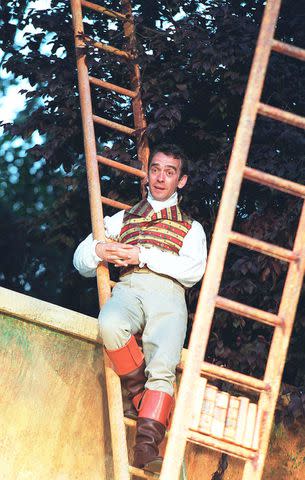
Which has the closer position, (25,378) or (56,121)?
(25,378)

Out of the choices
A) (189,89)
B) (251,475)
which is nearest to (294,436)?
(251,475)

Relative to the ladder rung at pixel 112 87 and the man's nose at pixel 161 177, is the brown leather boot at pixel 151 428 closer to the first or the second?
the man's nose at pixel 161 177

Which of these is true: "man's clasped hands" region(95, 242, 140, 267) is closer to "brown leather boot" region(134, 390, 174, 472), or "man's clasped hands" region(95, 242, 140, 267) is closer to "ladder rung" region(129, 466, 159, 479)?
"brown leather boot" region(134, 390, 174, 472)

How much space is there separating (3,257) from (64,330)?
2833mm

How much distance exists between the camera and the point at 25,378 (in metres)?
3.73

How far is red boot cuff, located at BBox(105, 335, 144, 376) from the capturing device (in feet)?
11.6

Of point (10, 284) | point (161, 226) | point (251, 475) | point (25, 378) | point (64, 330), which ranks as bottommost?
point (251, 475)

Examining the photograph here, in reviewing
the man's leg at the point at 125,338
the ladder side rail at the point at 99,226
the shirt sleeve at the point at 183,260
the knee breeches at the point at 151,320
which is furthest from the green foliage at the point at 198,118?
the man's leg at the point at 125,338

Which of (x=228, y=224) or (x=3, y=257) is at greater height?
(x=3, y=257)

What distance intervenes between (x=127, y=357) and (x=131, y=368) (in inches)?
2.5

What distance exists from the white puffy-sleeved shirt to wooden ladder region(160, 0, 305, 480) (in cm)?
69

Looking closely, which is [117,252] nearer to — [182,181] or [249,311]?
[182,181]

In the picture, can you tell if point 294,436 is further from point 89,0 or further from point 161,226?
point 89,0

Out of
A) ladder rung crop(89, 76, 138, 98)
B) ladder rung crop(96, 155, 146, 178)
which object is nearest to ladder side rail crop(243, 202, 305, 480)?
ladder rung crop(96, 155, 146, 178)
